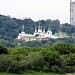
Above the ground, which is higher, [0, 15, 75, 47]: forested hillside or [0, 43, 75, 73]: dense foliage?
[0, 15, 75, 47]: forested hillside

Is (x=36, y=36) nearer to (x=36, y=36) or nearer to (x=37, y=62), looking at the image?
(x=36, y=36)

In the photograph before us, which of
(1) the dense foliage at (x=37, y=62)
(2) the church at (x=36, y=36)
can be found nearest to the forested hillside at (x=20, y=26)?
(2) the church at (x=36, y=36)

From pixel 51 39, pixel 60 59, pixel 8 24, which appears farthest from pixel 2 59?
pixel 8 24

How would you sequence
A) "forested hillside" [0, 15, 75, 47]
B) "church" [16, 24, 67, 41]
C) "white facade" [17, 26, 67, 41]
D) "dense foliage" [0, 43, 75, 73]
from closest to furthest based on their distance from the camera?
1. "dense foliage" [0, 43, 75, 73]
2. "church" [16, 24, 67, 41]
3. "white facade" [17, 26, 67, 41]
4. "forested hillside" [0, 15, 75, 47]

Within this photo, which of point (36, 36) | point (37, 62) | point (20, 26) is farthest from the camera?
point (20, 26)

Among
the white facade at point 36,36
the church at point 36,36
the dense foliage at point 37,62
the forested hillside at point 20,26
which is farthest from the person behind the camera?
the forested hillside at point 20,26

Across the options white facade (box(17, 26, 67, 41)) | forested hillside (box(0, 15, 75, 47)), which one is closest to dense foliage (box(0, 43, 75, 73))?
forested hillside (box(0, 15, 75, 47))

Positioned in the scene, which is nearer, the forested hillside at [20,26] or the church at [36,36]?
the church at [36,36]

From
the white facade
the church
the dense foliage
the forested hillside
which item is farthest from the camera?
the forested hillside

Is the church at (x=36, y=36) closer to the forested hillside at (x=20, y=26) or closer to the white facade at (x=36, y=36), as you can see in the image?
the white facade at (x=36, y=36)

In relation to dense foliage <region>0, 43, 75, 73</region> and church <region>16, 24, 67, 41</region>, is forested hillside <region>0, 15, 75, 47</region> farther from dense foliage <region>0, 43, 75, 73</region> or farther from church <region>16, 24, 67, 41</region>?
dense foliage <region>0, 43, 75, 73</region>

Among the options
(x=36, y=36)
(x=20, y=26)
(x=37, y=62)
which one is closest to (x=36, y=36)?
(x=36, y=36)

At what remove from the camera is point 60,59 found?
4309 centimetres

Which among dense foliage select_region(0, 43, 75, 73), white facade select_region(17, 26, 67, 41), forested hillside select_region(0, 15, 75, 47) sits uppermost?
forested hillside select_region(0, 15, 75, 47)
